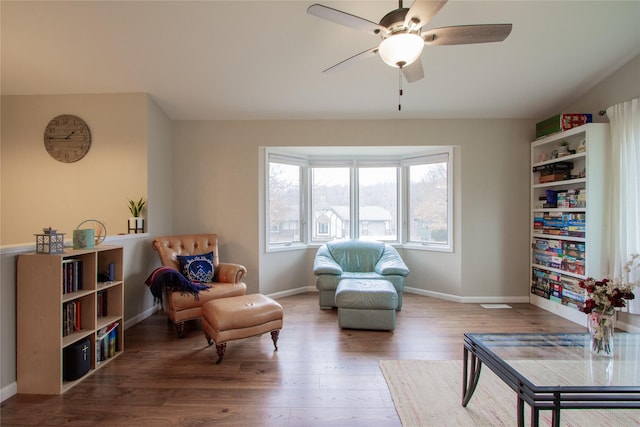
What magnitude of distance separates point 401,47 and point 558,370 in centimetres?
211

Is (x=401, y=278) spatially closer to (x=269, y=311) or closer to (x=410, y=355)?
(x=410, y=355)

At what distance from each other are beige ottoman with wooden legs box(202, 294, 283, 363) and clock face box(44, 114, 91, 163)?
2725 millimetres

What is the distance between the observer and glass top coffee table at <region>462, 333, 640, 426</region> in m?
1.35

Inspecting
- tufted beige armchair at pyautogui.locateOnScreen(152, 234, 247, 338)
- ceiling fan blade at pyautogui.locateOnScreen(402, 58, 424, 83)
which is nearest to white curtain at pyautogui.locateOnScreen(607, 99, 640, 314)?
ceiling fan blade at pyautogui.locateOnScreen(402, 58, 424, 83)

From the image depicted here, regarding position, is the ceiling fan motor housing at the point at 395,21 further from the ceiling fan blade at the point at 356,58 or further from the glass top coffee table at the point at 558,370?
the glass top coffee table at the point at 558,370

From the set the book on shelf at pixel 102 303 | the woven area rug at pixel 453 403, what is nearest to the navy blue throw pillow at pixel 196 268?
the book on shelf at pixel 102 303

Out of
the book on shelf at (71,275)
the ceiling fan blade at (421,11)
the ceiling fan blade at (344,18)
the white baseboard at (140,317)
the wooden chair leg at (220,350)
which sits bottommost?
the white baseboard at (140,317)

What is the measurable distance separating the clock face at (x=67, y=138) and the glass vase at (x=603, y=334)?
529 centimetres

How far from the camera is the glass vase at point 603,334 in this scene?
1.85 meters

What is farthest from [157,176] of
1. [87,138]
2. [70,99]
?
[70,99]

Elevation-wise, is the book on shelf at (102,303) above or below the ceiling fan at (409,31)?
below

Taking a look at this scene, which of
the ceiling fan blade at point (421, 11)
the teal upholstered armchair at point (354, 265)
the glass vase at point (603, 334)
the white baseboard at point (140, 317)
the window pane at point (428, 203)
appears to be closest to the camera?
the ceiling fan blade at point (421, 11)

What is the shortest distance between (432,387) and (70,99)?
5067 mm

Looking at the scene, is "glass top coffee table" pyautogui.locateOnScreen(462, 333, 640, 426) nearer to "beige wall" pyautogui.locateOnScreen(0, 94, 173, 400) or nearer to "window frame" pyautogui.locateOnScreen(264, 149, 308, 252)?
"window frame" pyautogui.locateOnScreen(264, 149, 308, 252)
